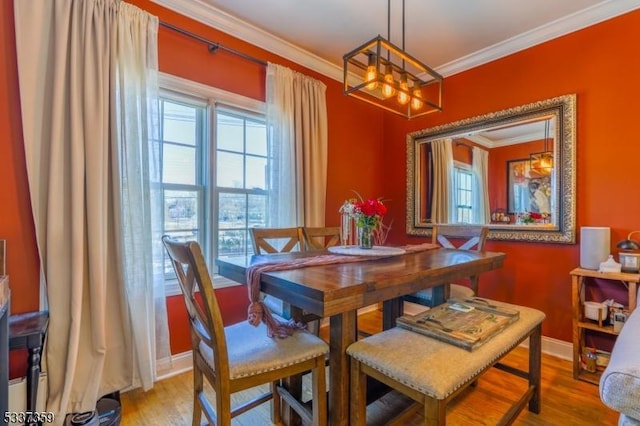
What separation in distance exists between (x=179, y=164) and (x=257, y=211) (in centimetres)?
76

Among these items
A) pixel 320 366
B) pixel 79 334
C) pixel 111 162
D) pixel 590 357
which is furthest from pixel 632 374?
pixel 111 162

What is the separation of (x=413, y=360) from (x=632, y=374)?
0.68 m

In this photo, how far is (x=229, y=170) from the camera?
2596mm

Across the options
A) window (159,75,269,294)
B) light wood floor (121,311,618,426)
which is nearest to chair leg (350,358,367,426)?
light wood floor (121,311,618,426)

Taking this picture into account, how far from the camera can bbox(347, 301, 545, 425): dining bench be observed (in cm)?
110

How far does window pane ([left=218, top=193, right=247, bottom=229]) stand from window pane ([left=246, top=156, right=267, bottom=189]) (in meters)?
0.15

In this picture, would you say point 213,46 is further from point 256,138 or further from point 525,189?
point 525,189

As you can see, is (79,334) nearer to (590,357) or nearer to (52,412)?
(52,412)

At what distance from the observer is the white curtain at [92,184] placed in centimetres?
169

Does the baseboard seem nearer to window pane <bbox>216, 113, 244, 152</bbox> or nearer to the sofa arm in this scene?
window pane <bbox>216, 113, 244, 152</bbox>

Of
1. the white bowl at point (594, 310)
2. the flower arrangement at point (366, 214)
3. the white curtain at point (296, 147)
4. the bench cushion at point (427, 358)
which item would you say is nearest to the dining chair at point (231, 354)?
the bench cushion at point (427, 358)

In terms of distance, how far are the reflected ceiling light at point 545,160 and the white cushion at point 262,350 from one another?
93.9 inches

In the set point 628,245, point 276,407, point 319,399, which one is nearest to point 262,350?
point 319,399

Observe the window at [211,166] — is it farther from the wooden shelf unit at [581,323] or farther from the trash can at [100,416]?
the wooden shelf unit at [581,323]
